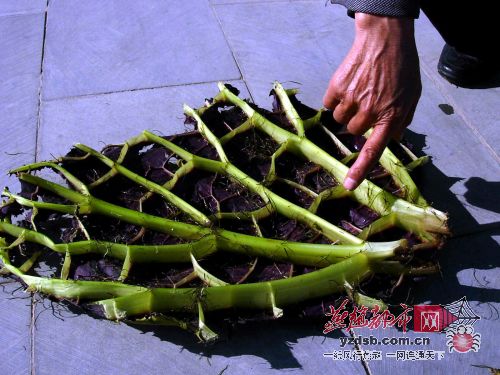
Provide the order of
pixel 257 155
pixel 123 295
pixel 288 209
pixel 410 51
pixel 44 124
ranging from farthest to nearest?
pixel 44 124 < pixel 257 155 < pixel 288 209 < pixel 123 295 < pixel 410 51

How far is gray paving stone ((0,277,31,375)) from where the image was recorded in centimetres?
241

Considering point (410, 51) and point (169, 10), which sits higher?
point (410, 51)

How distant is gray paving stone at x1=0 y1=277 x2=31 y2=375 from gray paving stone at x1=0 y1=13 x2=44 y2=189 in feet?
2.09

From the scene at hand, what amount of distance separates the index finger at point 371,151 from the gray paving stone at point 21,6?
3.10 metres

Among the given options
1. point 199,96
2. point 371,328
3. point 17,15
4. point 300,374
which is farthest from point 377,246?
point 17,15

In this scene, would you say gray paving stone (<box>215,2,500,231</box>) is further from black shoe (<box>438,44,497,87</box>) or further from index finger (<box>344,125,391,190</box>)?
index finger (<box>344,125,391,190</box>)

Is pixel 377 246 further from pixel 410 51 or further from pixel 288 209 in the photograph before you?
pixel 410 51

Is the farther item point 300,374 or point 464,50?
point 464,50

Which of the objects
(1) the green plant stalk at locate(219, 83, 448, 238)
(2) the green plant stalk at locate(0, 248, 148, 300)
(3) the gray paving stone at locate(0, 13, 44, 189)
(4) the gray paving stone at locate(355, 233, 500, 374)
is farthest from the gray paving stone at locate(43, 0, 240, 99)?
(4) the gray paving stone at locate(355, 233, 500, 374)

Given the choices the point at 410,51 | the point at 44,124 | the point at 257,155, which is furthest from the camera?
the point at 44,124

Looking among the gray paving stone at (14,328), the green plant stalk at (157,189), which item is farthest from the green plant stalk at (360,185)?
the gray paving stone at (14,328)

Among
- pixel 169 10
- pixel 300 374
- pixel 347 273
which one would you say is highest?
pixel 169 10

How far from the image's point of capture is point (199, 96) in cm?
362

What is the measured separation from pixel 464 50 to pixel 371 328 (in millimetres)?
2015
